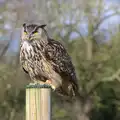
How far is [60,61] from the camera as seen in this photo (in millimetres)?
3955

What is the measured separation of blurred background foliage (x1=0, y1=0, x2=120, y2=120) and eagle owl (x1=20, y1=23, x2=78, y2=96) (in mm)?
5407

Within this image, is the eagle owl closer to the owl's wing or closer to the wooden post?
the owl's wing

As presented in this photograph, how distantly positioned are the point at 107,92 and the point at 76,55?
1029mm

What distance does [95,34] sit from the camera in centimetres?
972

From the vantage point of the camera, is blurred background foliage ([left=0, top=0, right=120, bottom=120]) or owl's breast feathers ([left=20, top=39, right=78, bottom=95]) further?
blurred background foliage ([left=0, top=0, right=120, bottom=120])

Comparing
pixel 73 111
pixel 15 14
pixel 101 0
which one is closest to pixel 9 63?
pixel 15 14

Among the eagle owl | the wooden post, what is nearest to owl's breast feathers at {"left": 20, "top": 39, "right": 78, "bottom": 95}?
the eagle owl

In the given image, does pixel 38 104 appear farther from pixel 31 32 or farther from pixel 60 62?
pixel 60 62

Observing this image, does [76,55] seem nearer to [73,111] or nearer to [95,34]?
[95,34]

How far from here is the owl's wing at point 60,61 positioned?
3.78 metres

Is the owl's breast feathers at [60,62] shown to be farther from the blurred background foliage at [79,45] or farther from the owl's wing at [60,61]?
the blurred background foliage at [79,45]

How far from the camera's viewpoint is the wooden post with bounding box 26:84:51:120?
2.11 m

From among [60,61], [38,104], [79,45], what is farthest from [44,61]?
[79,45]

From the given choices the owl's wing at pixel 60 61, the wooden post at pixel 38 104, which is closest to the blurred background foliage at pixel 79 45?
the owl's wing at pixel 60 61
